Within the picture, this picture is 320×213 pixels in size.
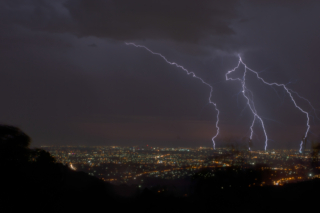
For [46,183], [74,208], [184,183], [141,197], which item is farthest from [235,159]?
[46,183]

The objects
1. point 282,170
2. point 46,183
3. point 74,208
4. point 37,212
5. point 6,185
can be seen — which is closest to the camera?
point 6,185

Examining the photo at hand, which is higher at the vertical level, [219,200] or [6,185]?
[6,185]

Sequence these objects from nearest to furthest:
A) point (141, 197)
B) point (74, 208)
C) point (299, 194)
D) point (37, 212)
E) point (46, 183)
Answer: point (37, 212) < point (46, 183) < point (74, 208) < point (299, 194) < point (141, 197)

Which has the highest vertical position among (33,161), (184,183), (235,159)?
(33,161)

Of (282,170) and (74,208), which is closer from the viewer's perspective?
(74,208)

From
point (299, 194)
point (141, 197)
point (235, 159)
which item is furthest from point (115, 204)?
point (235, 159)

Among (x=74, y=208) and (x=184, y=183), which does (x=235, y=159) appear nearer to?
(x=184, y=183)
